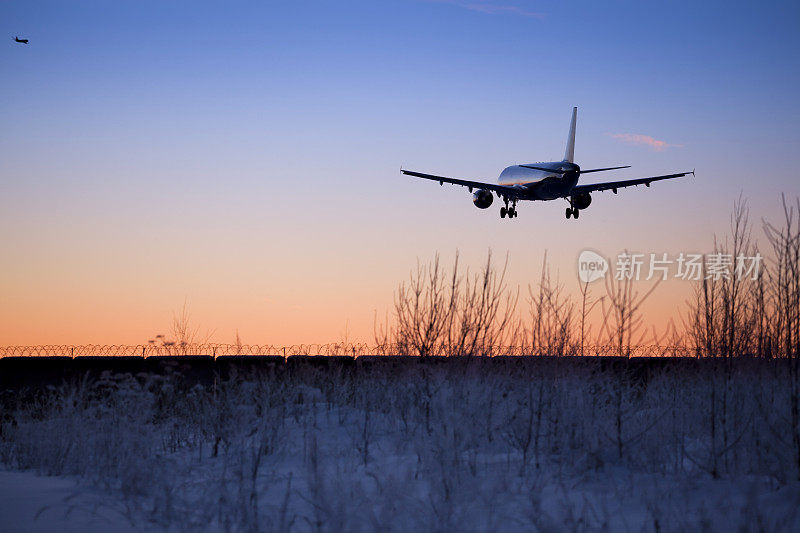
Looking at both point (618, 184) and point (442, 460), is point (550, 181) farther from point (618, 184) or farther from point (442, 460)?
point (442, 460)

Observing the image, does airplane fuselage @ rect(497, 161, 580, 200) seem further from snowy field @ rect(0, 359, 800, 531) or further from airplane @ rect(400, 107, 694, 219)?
snowy field @ rect(0, 359, 800, 531)

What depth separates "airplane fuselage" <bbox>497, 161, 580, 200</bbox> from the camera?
39.6m

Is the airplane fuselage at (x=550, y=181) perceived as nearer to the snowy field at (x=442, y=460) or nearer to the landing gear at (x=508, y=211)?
the landing gear at (x=508, y=211)

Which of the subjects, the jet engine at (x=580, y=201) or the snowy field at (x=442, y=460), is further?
the jet engine at (x=580, y=201)

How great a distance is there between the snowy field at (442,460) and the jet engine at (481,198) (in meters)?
22.6

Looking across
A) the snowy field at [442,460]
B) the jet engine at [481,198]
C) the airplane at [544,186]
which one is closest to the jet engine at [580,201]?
the airplane at [544,186]

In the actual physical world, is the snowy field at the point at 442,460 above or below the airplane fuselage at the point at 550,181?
below

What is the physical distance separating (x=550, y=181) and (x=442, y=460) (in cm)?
3173

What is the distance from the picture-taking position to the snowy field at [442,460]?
8.18m

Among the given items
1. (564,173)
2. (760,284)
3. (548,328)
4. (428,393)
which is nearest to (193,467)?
(428,393)

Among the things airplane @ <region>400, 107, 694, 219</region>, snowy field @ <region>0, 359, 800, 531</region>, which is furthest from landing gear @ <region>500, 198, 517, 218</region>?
snowy field @ <region>0, 359, 800, 531</region>

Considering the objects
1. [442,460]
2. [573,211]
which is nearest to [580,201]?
[573,211]

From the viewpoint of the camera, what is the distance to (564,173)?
130 feet

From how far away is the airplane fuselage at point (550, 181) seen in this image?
39562 mm
